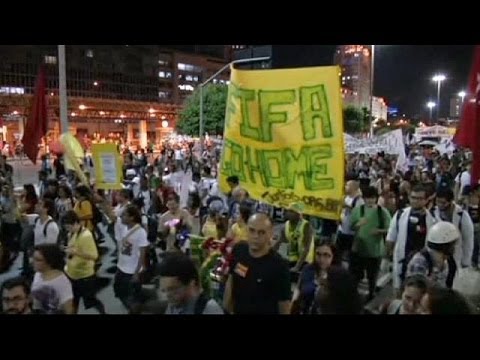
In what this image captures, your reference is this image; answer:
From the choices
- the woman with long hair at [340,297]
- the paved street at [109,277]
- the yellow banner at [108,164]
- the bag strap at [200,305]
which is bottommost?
the paved street at [109,277]

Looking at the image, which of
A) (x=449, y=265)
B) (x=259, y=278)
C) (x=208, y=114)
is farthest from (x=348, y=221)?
(x=208, y=114)

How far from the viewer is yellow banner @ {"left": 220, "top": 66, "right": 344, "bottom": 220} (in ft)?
14.9

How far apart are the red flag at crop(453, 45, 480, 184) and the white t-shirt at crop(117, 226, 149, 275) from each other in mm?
3375

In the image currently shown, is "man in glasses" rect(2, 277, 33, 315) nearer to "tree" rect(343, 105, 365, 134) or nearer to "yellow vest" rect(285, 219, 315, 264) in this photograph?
"yellow vest" rect(285, 219, 315, 264)

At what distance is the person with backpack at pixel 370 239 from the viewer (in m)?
6.51

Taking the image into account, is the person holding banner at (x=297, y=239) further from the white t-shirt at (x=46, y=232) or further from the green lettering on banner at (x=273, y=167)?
the white t-shirt at (x=46, y=232)

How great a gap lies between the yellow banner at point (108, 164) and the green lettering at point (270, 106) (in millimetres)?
3819

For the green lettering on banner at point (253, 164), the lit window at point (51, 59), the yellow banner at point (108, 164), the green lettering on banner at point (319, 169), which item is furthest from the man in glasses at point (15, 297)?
the lit window at point (51, 59)

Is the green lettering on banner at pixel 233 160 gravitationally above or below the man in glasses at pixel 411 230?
above

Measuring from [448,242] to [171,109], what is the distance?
9308 cm

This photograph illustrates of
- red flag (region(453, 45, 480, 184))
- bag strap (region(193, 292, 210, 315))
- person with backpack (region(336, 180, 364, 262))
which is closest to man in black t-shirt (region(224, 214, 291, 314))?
bag strap (region(193, 292, 210, 315))

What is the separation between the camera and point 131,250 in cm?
601

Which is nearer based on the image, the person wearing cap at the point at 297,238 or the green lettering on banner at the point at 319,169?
the green lettering on banner at the point at 319,169

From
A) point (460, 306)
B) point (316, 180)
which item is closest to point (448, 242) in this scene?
point (316, 180)
